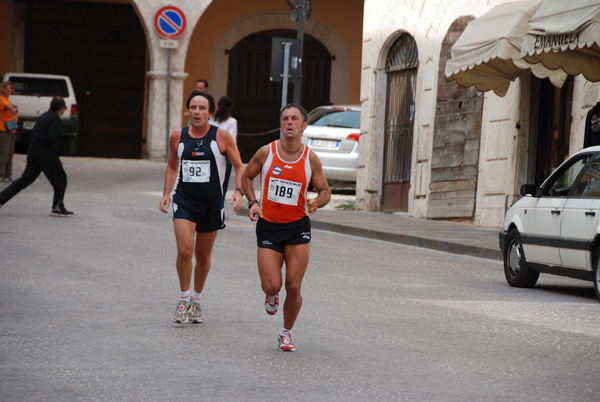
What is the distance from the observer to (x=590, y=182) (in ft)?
34.0

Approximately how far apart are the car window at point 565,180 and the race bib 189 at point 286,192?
4.31 meters

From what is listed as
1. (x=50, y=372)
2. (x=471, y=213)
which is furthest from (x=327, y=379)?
(x=471, y=213)

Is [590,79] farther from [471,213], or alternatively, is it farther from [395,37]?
[395,37]

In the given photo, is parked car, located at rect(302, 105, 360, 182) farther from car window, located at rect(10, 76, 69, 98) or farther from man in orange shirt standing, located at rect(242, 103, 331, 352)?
man in orange shirt standing, located at rect(242, 103, 331, 352)

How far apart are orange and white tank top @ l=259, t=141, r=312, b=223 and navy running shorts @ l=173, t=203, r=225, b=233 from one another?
0.97 m

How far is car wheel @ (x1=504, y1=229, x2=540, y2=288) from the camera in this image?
1105cm

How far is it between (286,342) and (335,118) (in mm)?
16096

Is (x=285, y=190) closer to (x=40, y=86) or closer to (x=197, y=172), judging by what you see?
(x=197, y=172)

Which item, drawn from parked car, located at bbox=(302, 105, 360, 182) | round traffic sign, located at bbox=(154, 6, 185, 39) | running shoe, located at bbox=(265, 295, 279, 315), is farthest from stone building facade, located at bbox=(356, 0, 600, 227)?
running shoe, located at bbox=(265, 295, 279, 315)

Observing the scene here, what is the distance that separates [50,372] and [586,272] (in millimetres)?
5542

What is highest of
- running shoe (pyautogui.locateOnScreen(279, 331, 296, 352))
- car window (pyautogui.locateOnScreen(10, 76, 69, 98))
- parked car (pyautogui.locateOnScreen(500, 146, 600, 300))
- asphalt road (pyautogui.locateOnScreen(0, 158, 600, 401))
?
car window (pyautogui.locateOnScreen(10, 76, 69, 98))

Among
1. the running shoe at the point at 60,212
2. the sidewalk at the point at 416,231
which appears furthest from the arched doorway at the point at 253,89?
the running shoe at the point at 60,212

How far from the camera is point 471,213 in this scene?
1850 centimetres

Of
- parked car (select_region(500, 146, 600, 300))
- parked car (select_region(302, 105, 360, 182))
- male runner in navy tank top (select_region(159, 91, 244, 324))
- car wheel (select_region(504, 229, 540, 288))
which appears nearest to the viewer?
male runner in navy tank top (select_region(159, 91, 244, 324))
